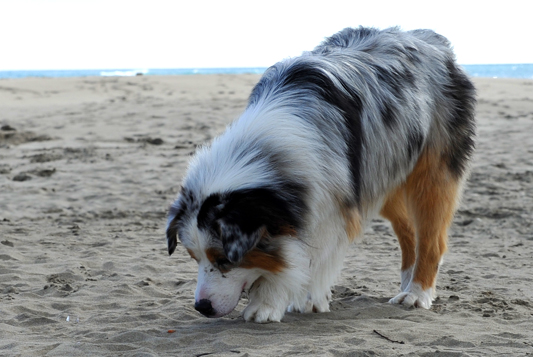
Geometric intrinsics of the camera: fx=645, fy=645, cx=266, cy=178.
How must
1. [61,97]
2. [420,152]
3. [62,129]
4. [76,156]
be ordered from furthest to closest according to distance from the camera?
[61,97]
[62,129]
[76,156]
[420,152]

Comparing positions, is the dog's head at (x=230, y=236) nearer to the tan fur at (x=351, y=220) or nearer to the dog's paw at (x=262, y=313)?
the dog's paw at (x=262, y=313)

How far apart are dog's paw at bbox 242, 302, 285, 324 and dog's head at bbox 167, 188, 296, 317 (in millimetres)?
229

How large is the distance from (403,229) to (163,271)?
2093 mm

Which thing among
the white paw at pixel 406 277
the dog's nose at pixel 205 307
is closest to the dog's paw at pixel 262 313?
the dog's nose at pixel 205 307

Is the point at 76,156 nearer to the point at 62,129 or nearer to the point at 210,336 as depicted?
the point at 62,129

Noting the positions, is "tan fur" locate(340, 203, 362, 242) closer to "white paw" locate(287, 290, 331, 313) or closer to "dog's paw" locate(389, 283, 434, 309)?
"white paw" locate(287, 290, 331, 313)

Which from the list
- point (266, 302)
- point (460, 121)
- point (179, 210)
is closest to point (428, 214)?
point (460, 121)

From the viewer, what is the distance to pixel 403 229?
5406 mm

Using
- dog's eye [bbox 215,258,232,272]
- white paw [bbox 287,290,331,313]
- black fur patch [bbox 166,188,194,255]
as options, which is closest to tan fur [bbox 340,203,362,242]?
white paw [bbox 287,290,331,313]

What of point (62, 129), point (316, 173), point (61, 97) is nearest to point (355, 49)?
point (316, 173)

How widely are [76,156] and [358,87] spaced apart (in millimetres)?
7879

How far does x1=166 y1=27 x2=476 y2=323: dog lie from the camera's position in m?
3.90

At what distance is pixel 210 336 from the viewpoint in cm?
394

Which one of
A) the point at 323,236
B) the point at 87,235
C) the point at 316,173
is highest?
the point at 316,173
